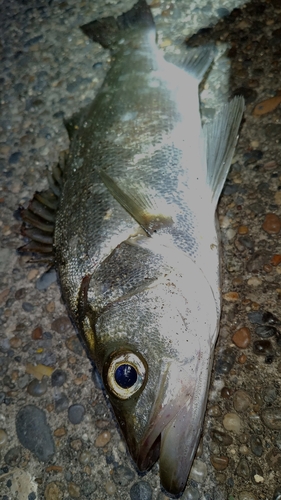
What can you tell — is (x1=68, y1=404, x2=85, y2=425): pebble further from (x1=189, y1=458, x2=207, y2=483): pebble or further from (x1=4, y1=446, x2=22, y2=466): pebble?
(x1=189, y1=458, x2=207, y2=483): pebble

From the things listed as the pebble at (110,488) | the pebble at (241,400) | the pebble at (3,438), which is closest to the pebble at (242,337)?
the pebble at (241,400)

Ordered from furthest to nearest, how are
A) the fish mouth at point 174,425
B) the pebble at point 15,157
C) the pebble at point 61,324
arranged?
the pebble at point 15,157
the pebble at point 61,324
the fish mouth at point 174,425

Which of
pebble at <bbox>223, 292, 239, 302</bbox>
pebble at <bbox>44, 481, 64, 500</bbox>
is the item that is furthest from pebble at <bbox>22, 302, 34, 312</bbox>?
pebble at <bbox>223, 292, 239, 302</bbox>

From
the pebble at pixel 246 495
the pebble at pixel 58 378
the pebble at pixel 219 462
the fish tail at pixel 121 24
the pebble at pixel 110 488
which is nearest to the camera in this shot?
the pebble at pixel 246 495

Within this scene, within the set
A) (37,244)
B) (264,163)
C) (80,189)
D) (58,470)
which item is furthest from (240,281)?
(58,470)

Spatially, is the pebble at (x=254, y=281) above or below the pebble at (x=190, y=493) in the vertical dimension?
above

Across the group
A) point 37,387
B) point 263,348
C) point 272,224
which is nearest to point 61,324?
point 37,387

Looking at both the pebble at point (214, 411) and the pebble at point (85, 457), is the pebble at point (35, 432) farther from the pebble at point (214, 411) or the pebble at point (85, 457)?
the pebble at point (214, 411)
